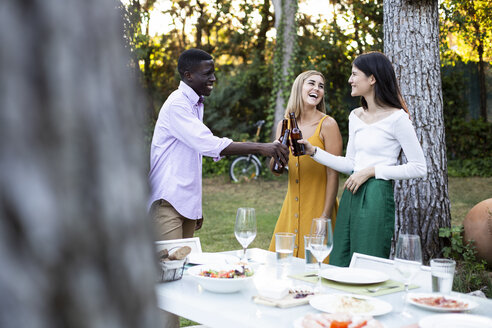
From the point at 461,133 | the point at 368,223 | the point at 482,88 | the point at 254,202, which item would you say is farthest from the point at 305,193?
the point at 482,88

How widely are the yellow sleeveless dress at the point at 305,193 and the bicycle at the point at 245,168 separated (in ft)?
29.4

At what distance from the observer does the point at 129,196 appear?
0.51 meters

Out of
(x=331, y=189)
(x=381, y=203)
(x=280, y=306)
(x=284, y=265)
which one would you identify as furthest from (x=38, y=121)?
(x=331, y=189)

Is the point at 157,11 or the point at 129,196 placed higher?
the point at 157,11

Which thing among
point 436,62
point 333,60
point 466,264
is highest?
point 333,60

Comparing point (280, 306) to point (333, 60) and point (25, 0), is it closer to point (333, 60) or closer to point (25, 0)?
point (25, 0)

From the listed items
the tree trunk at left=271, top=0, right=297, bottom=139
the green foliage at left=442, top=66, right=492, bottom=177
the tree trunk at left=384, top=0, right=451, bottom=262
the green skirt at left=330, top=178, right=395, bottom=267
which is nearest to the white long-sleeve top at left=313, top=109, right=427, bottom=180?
the green skirt at left=330, top=178, right=395, bottom=267

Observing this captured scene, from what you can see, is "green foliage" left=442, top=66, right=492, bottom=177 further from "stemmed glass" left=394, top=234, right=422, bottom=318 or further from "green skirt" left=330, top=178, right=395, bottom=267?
"stemmed glass" left=394, top=234, right=422, bottom=318

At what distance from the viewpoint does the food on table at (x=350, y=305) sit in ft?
5.87

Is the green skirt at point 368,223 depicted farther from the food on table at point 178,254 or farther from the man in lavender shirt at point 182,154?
the food on table at point 178,254

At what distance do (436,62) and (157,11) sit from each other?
14503 millimetres

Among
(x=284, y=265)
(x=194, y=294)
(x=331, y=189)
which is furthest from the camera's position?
(x=331, y=189)

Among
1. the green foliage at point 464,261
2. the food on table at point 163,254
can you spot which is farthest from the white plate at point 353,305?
the green foliage at point 464,261

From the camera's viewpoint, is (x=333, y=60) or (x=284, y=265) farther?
(x=333, y=60)
